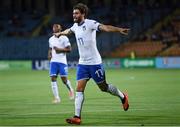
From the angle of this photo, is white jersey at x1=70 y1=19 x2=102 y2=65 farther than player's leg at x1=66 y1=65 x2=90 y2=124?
Yes

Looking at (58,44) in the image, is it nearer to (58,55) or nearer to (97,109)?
(58,55)

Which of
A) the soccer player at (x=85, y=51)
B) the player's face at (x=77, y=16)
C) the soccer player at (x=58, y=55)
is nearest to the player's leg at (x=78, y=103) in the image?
the soccer player at (x=85, y=51)

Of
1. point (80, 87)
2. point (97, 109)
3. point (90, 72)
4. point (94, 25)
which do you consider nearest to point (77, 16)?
point (94, 25)

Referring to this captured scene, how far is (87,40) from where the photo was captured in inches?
493

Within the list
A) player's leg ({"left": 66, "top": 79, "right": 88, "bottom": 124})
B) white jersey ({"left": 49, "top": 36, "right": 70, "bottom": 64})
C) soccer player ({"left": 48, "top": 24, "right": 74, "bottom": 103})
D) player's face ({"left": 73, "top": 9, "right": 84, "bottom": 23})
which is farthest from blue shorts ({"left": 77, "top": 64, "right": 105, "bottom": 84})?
white jersey ({"left": 49, "top": 36, "right": 70, "bottom": 64})

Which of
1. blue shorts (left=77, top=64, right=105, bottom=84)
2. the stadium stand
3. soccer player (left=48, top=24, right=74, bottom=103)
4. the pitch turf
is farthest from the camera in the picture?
the stadium stand

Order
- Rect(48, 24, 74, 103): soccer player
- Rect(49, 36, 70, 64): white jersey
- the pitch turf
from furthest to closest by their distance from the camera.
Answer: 1. Rect(49, 36, 70, 64): white jersey
2. Rect(48, 24, 74, 103): soccer player
3. the pitch turf

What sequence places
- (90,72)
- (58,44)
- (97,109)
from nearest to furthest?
(90,72) → (97,109) → (58,44)

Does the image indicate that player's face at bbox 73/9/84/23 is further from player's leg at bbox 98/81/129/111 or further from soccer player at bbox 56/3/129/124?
player's leg at bbox 98/81/129/111

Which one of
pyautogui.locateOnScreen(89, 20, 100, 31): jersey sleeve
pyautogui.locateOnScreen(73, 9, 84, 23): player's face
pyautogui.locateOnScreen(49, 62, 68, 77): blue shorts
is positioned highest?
pyautogui.locateOnScreen(73, 9, 84, 23): player's face

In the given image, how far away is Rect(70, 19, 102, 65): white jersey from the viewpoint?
12383mm

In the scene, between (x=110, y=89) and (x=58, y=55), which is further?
(x=58, y=55)

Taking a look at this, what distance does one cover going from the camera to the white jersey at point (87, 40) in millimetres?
12383

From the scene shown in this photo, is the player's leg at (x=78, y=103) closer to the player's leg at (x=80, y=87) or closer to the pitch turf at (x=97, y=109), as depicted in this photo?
the player's leg at (x=80, y=87)
